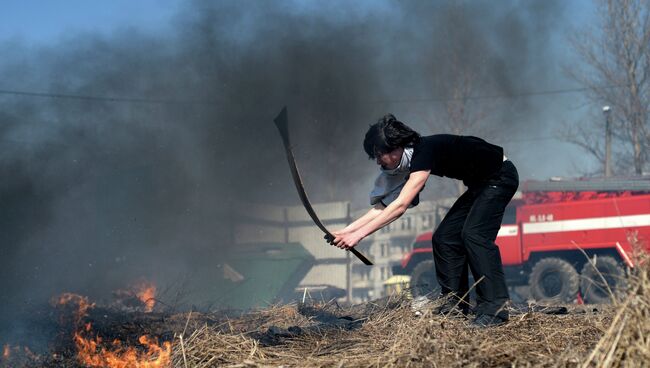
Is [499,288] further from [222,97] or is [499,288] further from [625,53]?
[625,53]

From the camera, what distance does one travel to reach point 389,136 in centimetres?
439

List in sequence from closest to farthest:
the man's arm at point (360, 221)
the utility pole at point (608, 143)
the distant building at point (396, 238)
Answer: the man's arm at point (360, 221), the distant building at point (396, 238), the utility pole at point (608, 143)

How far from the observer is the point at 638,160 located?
21.1 m

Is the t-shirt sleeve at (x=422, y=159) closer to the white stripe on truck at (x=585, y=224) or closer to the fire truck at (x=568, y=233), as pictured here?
the fire truck at (x=568, y=233)

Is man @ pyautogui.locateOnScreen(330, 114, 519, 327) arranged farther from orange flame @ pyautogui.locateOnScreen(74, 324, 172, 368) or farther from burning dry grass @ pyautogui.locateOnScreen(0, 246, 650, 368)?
orange flame @ pyautogui.locateOnScreen(74, 324, 172, 368)

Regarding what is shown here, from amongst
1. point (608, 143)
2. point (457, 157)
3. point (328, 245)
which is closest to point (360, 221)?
point (457, 157)

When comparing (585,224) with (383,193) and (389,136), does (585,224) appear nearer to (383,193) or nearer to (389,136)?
(383,193)

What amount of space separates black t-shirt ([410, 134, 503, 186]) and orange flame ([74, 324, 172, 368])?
211 cm

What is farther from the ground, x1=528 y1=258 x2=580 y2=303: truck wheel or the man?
the man

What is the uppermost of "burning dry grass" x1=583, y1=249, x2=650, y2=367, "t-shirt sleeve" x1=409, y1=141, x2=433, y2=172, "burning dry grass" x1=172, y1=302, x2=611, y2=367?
"t-shirt sleeve" x1=409, y1=141, x2=433, y2=172

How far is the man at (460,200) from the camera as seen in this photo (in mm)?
4320

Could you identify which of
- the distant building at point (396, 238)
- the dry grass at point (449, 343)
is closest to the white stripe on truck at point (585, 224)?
the distant building at point (396, 238)

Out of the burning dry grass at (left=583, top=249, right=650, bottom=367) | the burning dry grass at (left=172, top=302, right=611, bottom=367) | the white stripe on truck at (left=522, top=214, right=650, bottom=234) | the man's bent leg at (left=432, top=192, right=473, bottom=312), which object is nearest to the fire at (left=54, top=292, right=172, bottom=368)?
the burning dry grass at (left=172, top=302, right=611, bottom=367)

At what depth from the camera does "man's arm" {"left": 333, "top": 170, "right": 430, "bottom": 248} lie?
4047 mm
